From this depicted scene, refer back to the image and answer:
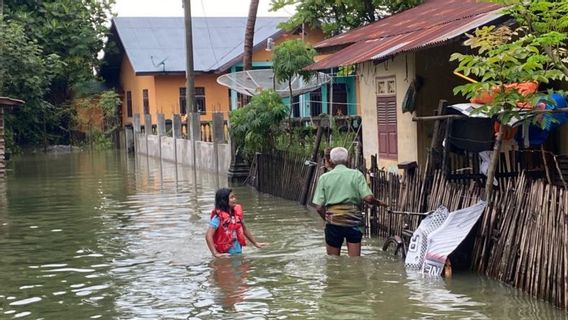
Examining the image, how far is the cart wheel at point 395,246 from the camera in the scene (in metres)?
11.5

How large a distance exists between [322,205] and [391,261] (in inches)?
50.0

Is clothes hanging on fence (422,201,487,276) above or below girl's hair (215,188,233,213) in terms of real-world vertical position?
below

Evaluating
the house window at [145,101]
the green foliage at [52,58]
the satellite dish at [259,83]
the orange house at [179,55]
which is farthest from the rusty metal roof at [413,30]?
the house window at [145,101]

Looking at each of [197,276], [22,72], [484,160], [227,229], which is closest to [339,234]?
[227,229]

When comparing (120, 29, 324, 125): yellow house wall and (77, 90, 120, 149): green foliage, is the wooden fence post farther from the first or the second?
(77, 90, 120, 149): green foliage

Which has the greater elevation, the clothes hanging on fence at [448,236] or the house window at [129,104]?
the house window at [129,104]

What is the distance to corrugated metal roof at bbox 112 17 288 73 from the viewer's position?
4199 centimetres

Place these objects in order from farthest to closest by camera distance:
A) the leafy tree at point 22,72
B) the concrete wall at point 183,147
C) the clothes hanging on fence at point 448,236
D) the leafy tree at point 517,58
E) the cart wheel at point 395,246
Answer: the leafy tree at point 22,72, the concrete wall at point 183,147, the cart wheel at point 395,246, the clothes hanging on fence at point 448,236, the leafy tree at point 517,58

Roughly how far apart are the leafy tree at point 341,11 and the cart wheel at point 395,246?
12316 mm

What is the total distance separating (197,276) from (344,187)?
6.78 ft

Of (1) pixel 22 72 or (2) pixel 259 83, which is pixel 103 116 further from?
(2) pixel 259 83

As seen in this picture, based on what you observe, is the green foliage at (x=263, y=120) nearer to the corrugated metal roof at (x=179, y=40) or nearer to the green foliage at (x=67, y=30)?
the corrugated metal roof at (x=179, y=40)

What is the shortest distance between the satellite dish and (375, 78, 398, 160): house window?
6484mm

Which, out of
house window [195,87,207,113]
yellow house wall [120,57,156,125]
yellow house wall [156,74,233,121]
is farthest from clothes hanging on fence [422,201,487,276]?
house window [195,87,207,113]
